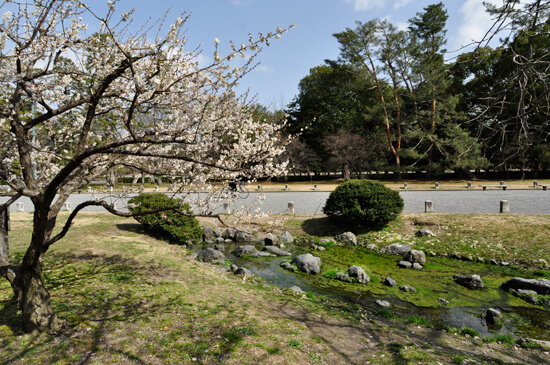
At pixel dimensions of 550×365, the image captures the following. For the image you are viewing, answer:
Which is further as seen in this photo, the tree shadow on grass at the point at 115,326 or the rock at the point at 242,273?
the rock at the point at 242,273

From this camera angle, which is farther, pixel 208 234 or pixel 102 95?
pixel 208 234

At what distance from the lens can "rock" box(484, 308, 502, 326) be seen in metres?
6.86

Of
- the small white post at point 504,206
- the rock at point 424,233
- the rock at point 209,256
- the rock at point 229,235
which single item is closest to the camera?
the rock at point 209,256

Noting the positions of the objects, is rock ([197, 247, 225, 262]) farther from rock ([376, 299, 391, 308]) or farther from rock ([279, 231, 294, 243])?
rock ([376, 299, 391, 308])

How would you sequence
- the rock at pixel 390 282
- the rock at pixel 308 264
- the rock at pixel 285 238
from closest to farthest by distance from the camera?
1. the rock at pixel 390 282
2. the rock at pixel 308 264
3. the rock at pixel 285 238

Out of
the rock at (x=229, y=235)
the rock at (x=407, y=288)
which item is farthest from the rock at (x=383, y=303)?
the rock at (x=229, y=235)

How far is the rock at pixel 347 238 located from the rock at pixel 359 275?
410cm

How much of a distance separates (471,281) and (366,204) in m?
5.82

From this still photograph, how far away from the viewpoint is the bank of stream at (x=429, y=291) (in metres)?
6.89

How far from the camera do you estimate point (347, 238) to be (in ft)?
44.7

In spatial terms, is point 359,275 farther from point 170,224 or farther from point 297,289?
point 170,224

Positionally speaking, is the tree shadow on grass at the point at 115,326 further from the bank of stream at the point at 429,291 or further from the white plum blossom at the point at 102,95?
Answer: the bank of stream at the point at 429,291

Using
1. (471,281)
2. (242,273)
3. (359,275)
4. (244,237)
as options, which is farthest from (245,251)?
(471,281)

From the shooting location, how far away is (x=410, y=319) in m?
6.70
